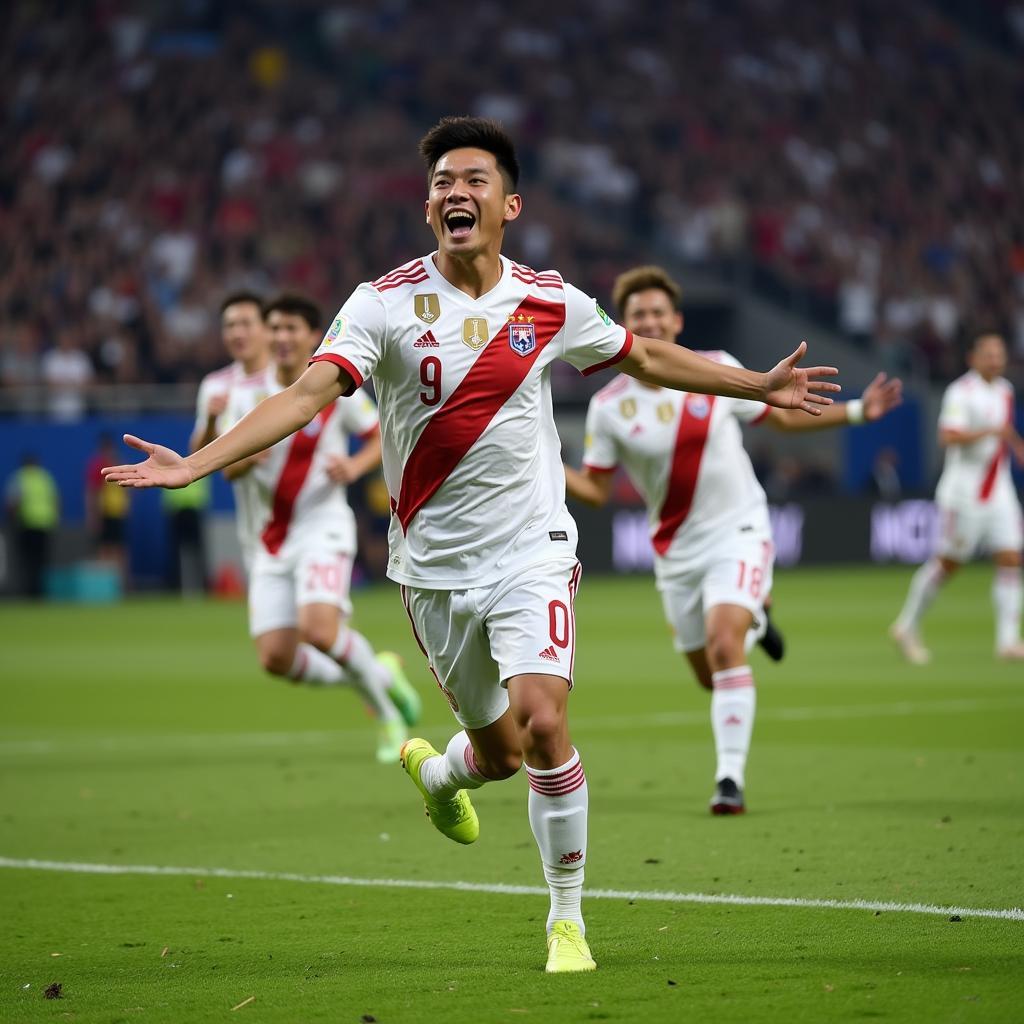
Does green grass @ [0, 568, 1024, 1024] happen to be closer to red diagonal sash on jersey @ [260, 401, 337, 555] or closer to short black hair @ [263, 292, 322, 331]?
red diagonal sash on jersey @ [260, 401, 337, 555]

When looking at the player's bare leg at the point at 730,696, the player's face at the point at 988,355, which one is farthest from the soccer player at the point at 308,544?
the player's face at the point at 988,355

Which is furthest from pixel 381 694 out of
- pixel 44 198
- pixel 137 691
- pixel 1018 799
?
pixel 44 198

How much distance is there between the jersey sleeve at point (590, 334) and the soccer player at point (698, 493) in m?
3.05

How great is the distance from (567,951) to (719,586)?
13.3 feet

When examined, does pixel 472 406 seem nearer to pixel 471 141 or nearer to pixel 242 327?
pixel 471 141

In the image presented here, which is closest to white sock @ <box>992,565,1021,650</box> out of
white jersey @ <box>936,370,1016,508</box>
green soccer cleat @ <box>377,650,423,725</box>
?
white jersey @ <box>936,370,1016,508</box>

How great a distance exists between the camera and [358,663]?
37.5ft

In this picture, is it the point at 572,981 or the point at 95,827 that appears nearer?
the point at 572,981

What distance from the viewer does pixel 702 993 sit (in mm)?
5375

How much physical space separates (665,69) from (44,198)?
1404cm

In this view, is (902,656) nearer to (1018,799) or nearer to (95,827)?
(1018,799)

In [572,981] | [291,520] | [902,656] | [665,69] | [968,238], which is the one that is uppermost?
[665,69]

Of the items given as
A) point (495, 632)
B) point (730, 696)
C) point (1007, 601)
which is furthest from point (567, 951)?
point (1007, 601)

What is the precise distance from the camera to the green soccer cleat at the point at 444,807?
7000mm
